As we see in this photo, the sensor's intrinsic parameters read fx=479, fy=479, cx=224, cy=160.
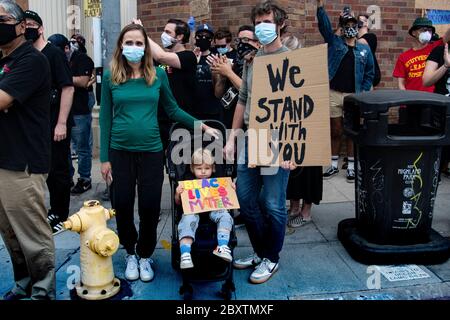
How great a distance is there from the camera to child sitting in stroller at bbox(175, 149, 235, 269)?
3.28 metres

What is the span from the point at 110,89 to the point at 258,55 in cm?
114

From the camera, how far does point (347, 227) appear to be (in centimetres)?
439

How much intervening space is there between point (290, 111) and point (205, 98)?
1.63 m

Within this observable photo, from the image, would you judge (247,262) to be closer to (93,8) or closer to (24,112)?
(24,112)

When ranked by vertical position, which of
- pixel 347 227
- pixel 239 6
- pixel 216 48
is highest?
pixel 239 6

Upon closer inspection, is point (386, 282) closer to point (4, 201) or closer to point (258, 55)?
point (258, 55)

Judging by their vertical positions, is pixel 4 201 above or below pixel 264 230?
above

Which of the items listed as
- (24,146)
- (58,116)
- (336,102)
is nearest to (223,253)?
(24,146)

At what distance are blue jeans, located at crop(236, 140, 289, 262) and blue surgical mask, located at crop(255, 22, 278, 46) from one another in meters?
0.82

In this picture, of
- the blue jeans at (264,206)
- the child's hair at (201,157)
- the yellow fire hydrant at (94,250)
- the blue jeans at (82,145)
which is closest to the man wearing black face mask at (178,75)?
the child's hair at (201,157)

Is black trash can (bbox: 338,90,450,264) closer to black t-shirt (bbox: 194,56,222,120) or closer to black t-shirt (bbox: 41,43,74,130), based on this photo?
black t-shirt (bbox: 194,56,222,120)

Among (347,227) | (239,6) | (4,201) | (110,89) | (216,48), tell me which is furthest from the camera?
(239,6)

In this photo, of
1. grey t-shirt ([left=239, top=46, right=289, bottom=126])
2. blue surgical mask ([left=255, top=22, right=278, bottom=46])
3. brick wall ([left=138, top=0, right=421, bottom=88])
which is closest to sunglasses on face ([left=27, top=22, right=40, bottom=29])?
grey t-shirt ([left=239, top=46, right=289, bottom=126])
